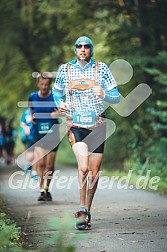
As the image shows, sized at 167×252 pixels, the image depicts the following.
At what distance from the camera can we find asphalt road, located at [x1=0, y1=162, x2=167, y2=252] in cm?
693

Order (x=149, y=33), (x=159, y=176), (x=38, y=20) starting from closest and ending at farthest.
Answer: (x=159, y=176), (x=149, y=33), (x=38, y=20)

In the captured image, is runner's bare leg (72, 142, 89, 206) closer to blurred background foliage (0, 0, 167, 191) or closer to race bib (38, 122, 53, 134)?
race bib (38, 122, 53, 134)

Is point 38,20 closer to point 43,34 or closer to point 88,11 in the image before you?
point 43,34

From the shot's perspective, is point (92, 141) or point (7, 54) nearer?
point (92, 141)

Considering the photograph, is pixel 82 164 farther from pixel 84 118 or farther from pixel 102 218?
pixel 102 218

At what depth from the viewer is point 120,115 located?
18406mm

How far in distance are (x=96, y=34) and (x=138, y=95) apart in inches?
106

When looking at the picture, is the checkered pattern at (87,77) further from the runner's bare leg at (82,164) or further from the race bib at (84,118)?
the runner's bare leg at (82,164)

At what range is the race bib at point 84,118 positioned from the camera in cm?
848

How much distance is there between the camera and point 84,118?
8.49 meters

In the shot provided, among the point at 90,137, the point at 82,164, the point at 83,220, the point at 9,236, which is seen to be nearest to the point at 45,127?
the point at 90,137

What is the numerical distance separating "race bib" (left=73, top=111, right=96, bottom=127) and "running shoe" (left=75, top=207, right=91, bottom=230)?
3.04ft

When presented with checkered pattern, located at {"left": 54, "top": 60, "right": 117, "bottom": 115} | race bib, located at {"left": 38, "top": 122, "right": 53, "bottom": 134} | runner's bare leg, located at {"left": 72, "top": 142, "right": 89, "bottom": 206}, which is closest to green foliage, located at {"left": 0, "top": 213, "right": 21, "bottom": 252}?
runner's bare leg, located at {"left": 72, "top": 142, "right": 89, "bottom": 206}

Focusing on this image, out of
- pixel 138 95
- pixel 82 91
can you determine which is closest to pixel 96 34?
pixel 138 95
